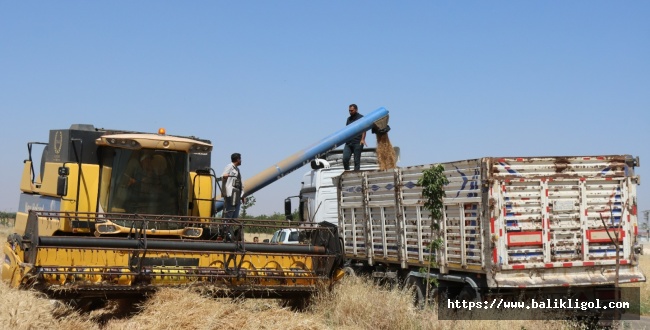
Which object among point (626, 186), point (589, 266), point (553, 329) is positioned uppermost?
point (626, 186)

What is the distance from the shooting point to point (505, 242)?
11.8 meters

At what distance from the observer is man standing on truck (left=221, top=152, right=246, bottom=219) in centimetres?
1348

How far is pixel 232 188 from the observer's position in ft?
46.1

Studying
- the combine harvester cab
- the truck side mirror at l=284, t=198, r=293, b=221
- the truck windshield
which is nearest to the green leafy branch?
the combine harvester cab

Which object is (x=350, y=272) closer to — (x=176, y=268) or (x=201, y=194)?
(x=201, y=194)

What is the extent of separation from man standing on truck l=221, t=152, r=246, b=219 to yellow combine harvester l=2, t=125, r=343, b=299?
0.37 metres

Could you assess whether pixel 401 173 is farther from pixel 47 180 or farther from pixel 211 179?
pixel 47 180

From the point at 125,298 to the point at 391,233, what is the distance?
6.38m

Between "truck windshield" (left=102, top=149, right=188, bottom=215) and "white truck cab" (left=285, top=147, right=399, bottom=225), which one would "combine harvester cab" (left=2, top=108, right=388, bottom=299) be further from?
"white truck cab" (left=285, top=147, right=399, bottom=225)

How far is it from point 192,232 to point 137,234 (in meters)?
1.55

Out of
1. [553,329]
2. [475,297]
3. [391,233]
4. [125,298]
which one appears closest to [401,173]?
[391,233]

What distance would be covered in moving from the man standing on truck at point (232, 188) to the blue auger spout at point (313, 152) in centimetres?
612

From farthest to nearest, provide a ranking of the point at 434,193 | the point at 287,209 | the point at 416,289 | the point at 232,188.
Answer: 1. the point at 287,209
2. the point at 416,289
3. the point at 232,188
4. the point at 434,193

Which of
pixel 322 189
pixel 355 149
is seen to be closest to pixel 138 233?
pixel 322 189
